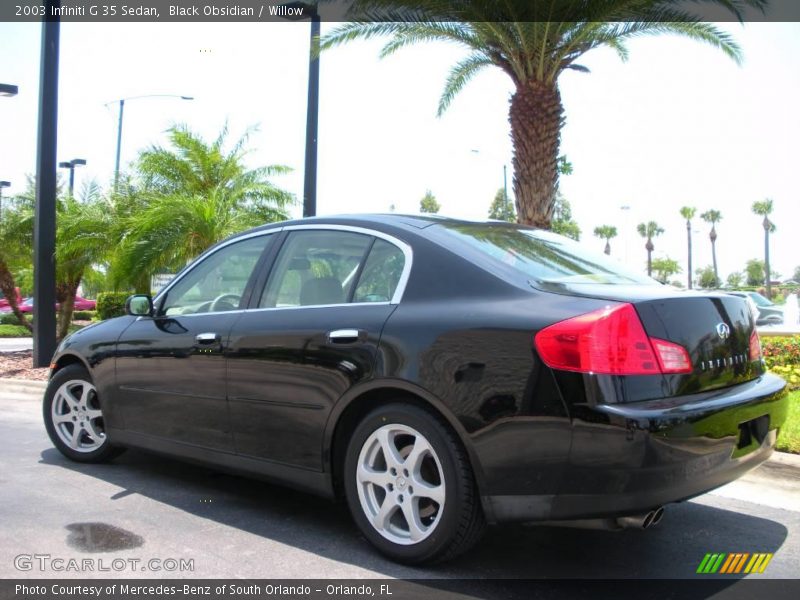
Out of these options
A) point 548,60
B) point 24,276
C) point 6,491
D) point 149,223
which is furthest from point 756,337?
point 24,276

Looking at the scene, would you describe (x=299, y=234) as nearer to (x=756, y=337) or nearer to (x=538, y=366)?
(x=538, y=366)

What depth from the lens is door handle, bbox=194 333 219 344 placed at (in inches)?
168

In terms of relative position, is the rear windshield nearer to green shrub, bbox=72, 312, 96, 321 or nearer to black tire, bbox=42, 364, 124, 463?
black tire, bbox=42, 364, 124, 463

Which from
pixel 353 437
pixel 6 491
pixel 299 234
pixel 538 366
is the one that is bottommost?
Answer: pixel 6 491

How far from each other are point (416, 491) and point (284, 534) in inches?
37.7

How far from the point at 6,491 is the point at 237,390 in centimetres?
180

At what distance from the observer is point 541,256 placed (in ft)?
12.6

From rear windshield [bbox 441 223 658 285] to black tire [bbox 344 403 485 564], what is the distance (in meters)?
0.83

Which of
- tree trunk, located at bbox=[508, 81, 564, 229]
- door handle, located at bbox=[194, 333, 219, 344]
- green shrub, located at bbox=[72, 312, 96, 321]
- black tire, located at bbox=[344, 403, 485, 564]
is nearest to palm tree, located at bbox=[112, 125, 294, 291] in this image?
tree trunk, located at bbox=[508, 81, 564, 229]

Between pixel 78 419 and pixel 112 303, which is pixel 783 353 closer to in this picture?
pixel 78 419

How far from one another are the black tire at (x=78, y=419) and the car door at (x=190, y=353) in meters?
0.50

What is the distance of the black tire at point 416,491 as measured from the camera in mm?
3221

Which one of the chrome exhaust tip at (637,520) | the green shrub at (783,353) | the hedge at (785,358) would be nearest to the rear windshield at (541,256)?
the chrome exhaust tip at (637,520)

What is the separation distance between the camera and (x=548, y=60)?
10.9 meters
